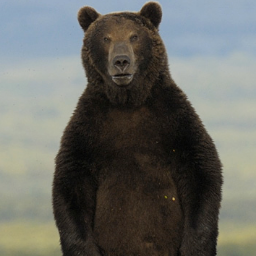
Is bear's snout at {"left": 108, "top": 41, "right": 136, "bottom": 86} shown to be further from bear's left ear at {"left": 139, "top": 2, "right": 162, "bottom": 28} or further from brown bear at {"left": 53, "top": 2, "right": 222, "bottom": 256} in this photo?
bear's left ear at {"left": 139, "top": 2, "right": 162, "bottom": 28}

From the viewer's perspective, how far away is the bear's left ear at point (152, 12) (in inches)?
256

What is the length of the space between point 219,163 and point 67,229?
6.34ft

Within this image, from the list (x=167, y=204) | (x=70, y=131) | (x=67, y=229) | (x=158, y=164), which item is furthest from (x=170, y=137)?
(x=67, y=229)

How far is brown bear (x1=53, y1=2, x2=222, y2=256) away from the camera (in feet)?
19.4

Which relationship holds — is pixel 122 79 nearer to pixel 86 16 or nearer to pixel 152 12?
pixel 152 12

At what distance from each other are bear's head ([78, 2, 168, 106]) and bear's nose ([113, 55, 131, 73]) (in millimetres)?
101

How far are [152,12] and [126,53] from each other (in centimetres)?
85

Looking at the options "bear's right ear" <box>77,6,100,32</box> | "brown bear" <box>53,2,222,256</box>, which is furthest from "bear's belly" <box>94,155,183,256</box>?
"bear's right ear" <box>77,6,100,32</box>

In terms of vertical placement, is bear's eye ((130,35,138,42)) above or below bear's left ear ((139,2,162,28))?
below

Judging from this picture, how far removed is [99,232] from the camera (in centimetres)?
602

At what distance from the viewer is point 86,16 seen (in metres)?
6.71

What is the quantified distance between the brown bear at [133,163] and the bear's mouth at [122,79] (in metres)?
0.01

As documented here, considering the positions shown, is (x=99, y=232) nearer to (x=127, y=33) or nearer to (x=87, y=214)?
(x=87, y=214)

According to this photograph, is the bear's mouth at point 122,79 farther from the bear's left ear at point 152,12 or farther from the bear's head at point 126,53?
the bear's left ear at point 152,12
